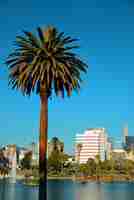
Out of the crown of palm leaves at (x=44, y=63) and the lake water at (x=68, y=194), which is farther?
the lake water at (x=68, y=194)

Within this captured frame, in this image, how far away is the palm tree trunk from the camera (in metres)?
35.5

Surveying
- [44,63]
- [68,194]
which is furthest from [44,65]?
[68,194]

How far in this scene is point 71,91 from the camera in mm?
41938

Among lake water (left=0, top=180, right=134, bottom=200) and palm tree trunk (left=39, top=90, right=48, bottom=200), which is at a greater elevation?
palm tree trunk (left=39, top=90, right=48, bottom=200)

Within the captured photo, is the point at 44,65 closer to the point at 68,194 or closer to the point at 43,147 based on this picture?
the point at 43,147

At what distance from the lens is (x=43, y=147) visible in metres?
37.6

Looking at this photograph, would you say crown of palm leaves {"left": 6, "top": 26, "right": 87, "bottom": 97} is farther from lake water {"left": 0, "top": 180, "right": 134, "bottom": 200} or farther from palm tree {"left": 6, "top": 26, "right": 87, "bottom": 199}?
lake water {"left": 0, "top": 180, "right": 134, "bottom": 200}

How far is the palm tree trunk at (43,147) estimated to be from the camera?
35.5 m

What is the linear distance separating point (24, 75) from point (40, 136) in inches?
227

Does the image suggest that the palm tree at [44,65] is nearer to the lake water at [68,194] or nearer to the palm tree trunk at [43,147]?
the palm tree trunk at [43,147]

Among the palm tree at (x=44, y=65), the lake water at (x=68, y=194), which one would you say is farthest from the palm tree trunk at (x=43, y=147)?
the lake water at (x=68, y=194)

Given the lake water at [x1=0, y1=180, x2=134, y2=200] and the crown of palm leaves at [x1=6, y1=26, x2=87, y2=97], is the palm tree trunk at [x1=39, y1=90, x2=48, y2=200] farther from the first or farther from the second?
the lake water at [x1=0, y1=180, x2=134, y2=200]

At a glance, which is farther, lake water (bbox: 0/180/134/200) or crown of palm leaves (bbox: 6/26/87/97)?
lake water (bbox: 0/180/134/200)

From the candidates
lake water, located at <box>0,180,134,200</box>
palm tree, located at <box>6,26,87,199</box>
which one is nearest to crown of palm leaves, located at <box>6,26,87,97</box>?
palm tree, located at <box>6,26,87,199</box>
